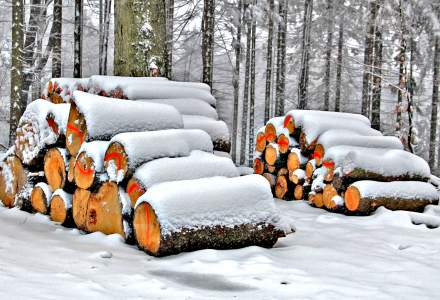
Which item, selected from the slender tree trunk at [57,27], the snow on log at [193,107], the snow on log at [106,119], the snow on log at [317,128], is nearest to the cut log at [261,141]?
the snow on log at [317,128]

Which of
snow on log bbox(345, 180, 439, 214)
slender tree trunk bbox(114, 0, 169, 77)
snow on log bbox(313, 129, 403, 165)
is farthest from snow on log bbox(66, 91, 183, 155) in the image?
snow on log bbox(313, 129, 403, 165)

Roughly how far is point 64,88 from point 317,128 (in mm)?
4298

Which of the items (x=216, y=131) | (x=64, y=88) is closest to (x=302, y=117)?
(x=216, y=131)

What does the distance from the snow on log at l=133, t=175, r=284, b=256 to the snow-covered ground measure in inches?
5.5

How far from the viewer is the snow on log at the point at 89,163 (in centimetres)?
511

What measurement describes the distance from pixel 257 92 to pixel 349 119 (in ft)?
125

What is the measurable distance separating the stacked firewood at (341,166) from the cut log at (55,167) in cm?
415

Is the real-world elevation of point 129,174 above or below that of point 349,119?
below

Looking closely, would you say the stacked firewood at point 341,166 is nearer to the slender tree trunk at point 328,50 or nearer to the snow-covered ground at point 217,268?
the snow-covered ground at point 217,268

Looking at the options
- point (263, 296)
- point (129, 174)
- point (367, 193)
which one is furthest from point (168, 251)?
point (367, 193)

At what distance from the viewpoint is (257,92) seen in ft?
153

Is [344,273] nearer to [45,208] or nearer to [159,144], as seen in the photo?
[159,144]

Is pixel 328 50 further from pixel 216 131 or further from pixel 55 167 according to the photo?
pixel 55 167

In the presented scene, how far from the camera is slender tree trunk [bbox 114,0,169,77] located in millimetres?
7180
